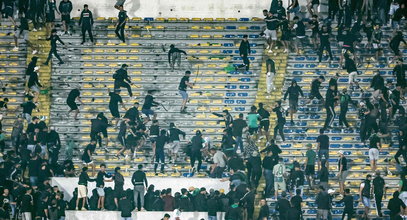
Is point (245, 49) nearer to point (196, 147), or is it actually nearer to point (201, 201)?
point (196, 147)

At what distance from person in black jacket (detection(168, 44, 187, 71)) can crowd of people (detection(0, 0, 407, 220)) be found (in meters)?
0.03

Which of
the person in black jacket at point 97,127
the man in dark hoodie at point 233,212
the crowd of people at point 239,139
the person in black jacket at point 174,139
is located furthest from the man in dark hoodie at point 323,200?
the person in black jacket at point 97,127

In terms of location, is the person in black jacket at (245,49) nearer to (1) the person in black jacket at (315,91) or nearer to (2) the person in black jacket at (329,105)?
(1) the person in black jacket at (315,91)

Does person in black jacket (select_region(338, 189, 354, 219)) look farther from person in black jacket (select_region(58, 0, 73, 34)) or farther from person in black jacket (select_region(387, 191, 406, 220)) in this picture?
person in black jacket (select_region(58, 0, 73, 34))

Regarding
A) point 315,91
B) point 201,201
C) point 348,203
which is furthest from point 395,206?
point 201,201

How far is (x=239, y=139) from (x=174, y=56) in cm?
468

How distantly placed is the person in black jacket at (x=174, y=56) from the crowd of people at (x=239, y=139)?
1.3 inches

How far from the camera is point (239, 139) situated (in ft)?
121

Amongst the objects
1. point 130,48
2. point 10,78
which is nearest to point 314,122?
point 130,48

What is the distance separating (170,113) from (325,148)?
5605 millimetres

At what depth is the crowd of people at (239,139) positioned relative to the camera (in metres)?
34.7

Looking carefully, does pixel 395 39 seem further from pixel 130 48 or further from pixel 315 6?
pixel 130 48

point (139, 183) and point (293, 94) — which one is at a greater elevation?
point (293, 94)

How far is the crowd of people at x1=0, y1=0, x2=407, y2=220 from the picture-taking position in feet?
114
